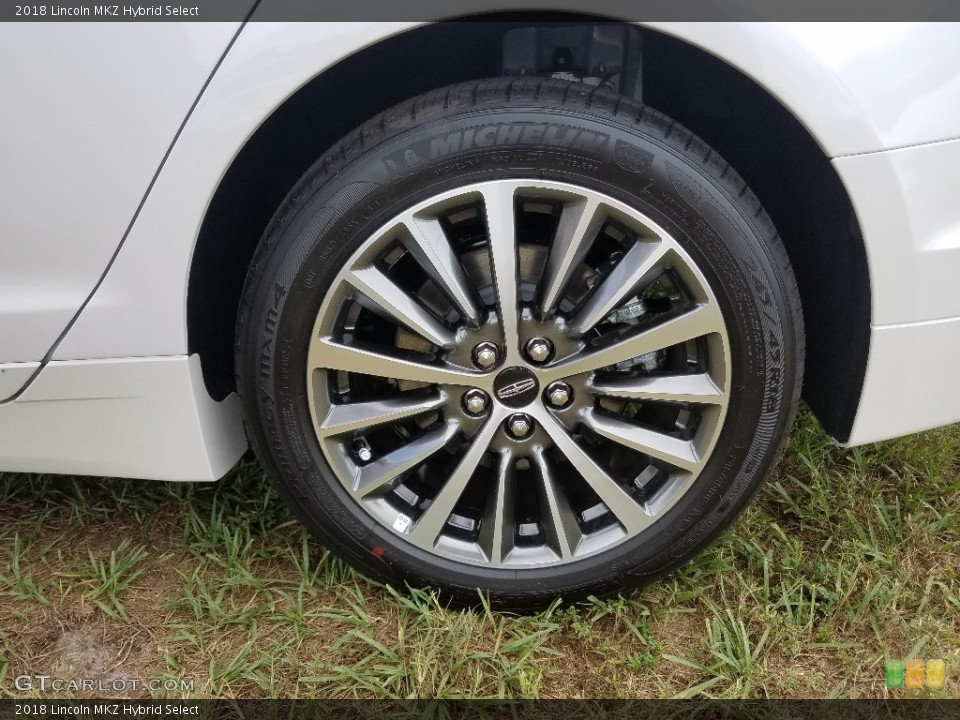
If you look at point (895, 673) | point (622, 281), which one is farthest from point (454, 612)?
point (895, 673)

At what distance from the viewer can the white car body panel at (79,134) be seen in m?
1.27

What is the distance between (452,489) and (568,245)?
54cm

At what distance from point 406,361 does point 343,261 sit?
0.73 ft

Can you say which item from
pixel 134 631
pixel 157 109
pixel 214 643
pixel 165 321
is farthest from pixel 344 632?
pixel 157 109

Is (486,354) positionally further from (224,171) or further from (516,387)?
(224,171)

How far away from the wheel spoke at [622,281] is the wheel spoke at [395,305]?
0.84 feet

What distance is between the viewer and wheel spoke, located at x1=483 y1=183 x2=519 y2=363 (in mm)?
1404

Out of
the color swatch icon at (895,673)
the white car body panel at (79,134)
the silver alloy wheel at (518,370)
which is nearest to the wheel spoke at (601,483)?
the silver alloy wheel at (518,370)

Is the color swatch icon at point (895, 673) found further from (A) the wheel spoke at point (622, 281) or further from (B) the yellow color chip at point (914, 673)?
(A) the wheel spoke at point (622, 281)

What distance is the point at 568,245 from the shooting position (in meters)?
1.44

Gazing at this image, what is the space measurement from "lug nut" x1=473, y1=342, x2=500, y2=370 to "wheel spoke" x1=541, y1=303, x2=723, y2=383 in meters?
0.10

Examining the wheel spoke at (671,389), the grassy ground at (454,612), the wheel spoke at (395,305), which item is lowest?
the grassy ground at (454,612)

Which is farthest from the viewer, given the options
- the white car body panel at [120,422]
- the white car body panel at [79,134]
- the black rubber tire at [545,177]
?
the white car body panel at [120,422]

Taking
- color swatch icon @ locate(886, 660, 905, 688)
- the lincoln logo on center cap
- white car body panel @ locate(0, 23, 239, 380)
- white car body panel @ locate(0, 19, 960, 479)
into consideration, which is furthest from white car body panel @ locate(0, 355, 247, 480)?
color swatch icon @ locate(886, 660, 905, 688)
